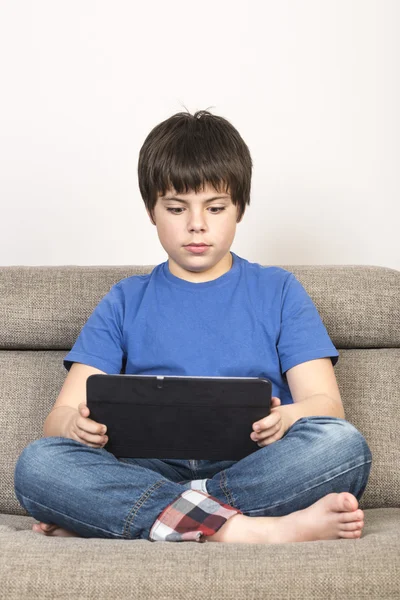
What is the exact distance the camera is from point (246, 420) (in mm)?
1504

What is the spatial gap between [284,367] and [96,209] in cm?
116

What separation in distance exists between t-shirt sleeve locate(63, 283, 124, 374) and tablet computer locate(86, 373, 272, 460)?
282 mm

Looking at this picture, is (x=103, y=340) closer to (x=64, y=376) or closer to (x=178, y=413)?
(x=64, y=376)

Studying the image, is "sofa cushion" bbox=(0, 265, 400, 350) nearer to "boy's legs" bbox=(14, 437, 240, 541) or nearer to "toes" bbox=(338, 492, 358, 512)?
"boy's legs" bbox=(14, 437, 240, 541)

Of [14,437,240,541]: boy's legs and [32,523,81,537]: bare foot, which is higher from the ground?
[14,437,240,541]: boy's legs

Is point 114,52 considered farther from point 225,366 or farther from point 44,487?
point 44,487

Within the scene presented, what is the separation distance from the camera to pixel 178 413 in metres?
1.49

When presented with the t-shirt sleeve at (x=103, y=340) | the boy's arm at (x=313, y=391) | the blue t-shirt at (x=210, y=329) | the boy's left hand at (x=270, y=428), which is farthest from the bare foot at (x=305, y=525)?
the t-shirt sleeve at (x=103, y=340)

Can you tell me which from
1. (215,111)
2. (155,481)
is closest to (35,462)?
(155,481)

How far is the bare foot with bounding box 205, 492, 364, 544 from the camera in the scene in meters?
1.37

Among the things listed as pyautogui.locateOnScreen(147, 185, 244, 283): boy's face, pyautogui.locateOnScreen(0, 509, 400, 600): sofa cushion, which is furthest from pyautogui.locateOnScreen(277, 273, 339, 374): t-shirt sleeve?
pyautogui.locateOnScreen(0, 509, 400, 600): sofa cushion

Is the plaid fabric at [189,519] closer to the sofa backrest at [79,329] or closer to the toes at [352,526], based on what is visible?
the toes at [352,526]

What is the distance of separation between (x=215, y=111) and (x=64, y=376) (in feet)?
3.48

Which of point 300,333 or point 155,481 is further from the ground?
point 300,333
